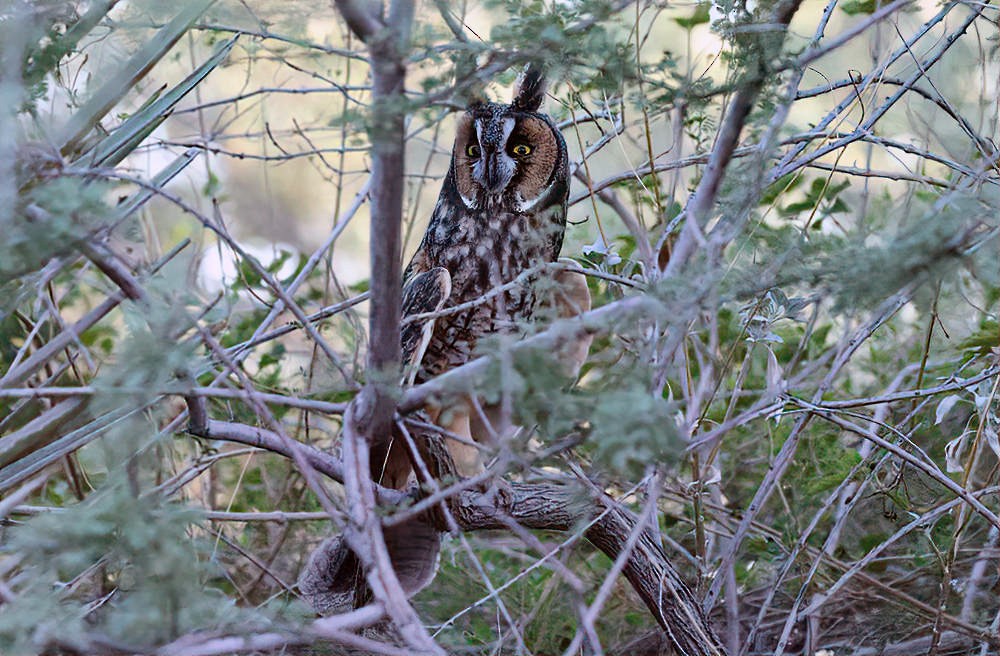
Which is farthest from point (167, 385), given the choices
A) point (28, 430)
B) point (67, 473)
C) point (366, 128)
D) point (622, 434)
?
point (67, 473)

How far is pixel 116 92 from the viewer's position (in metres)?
1.42

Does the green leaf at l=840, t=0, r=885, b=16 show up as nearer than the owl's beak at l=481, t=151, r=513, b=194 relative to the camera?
Yes

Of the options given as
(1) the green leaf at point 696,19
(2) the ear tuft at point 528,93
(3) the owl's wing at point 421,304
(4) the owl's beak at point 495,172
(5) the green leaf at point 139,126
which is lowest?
(3) the owl's wing at point 421,304

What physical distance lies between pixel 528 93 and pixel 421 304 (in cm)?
52

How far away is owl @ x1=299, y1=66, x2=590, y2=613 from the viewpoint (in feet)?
5.99

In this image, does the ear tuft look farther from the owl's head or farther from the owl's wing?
the owl's wing

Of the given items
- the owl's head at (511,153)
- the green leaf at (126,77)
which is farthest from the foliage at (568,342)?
the owl's head at (511,153)

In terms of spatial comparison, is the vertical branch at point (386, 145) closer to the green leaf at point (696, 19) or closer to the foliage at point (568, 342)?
the foliage at point (568, 342)

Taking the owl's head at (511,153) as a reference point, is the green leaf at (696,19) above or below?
above

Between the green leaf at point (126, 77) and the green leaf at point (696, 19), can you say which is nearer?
the green leaf at point (126, 77)

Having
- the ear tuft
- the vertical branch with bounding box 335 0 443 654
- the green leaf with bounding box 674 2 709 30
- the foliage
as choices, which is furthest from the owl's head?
the vertical branch with bounding box 335 0 443 654

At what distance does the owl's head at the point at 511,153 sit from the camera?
6.36 ft

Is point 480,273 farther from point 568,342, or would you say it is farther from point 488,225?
point 568,342

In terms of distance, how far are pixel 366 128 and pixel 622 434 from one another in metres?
0.39
